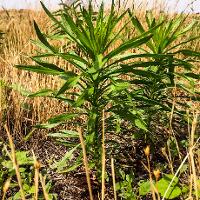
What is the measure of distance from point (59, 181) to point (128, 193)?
1.59ft

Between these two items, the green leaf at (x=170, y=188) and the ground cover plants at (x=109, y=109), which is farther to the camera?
the ground cover plants at (x=109, y=109)

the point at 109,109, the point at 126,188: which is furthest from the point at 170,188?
the point at 109,109

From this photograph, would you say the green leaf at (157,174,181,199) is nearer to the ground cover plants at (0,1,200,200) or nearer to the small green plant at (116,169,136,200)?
the ground cover plants at (0,1,200,200)

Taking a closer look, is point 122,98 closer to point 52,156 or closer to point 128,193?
point 128,193

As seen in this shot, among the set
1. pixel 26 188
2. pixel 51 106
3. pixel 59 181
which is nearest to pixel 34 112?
pixel 51 106

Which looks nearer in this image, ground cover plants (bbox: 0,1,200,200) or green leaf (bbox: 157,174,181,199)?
green leaf (bbox: 157,174,181,199)

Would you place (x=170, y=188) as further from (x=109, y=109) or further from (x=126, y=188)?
(x=109, y=109)

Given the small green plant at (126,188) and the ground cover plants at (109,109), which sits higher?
the ground cover plants at (109,109)

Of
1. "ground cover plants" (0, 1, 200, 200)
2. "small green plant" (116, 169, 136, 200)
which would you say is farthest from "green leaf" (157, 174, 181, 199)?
"small green plant" (116, 169, 136, 200)

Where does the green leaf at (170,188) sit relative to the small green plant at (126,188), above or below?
above

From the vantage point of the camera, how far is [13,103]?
105 inches

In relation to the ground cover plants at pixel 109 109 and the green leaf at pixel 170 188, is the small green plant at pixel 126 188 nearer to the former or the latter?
the ground cover plants at pixel 109 109

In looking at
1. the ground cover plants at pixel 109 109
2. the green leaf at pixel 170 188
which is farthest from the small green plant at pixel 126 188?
the green leaf at pixel 170 188

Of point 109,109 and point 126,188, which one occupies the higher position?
point 109,109
